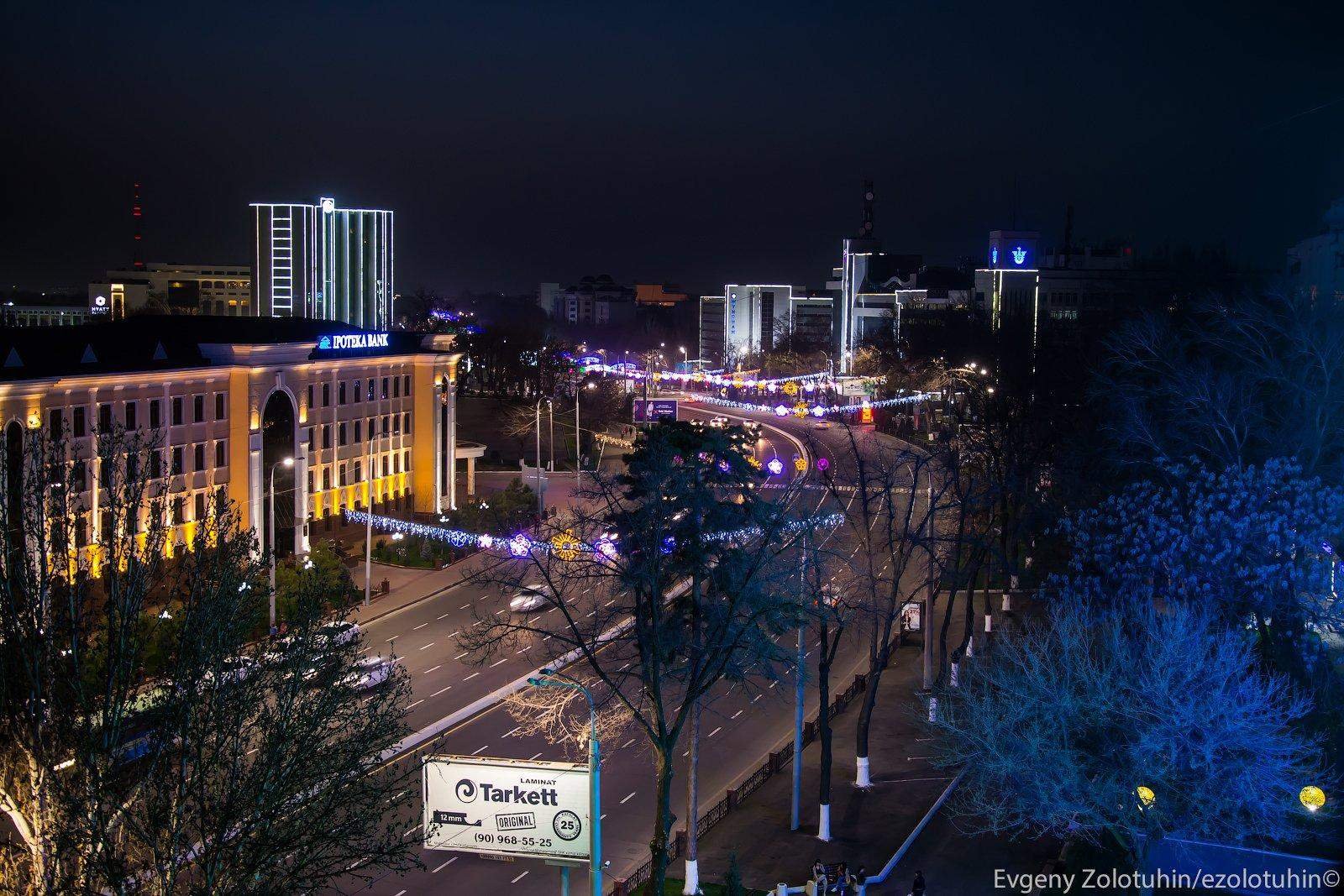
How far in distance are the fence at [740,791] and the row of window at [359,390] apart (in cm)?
2287

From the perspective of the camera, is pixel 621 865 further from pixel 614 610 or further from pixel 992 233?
pixel 992 233

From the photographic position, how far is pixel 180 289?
154 m

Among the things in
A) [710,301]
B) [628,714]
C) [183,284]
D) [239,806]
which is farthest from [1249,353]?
[710,301]

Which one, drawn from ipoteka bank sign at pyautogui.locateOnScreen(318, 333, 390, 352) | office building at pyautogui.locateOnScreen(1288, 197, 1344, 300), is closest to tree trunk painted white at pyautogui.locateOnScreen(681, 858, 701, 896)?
office building at pyautogui.locateOnScreen(1288, 197, 1344, 300)

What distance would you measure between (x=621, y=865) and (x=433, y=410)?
110 ft

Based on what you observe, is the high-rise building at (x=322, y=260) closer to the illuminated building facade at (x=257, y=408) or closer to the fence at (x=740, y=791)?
the illuminated building facade at (x=257, y=408)

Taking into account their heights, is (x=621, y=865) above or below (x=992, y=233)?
below

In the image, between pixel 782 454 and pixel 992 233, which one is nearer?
pixel 782 454

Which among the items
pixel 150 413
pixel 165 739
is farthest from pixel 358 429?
pixel 165 739

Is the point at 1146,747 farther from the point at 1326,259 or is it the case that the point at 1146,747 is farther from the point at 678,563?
the point at 1326,259

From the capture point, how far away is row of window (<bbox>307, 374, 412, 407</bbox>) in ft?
147

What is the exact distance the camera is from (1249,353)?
3297cm

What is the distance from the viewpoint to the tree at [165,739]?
11703mm

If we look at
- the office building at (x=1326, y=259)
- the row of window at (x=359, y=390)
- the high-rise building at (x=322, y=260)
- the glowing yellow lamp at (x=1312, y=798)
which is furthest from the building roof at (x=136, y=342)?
the office building at (x=1326, y=259)
